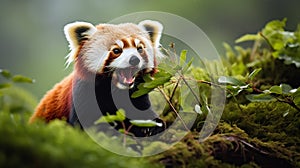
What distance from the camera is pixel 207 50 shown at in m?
1.75

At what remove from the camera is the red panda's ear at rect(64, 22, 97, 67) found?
1151mm

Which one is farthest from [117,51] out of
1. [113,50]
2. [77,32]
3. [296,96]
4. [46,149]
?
[46,149]

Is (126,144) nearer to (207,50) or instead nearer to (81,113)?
(81,113)

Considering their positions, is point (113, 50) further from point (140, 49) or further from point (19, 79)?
point (19, 79)

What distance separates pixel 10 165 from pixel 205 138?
52 centimetres

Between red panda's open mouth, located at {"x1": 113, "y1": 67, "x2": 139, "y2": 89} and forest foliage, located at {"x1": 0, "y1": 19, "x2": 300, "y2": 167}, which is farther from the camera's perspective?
red panda's open mouth, located at {"x1": 113, "y1": 67, "x2": 139, "y2": 89}

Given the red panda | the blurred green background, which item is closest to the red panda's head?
the red panda

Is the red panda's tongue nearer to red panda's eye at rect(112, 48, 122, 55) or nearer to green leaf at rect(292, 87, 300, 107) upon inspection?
red panda's eye at rect(112, 48, 122, 55)

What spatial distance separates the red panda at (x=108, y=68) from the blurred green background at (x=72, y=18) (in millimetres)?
2351

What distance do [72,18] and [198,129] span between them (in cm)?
272

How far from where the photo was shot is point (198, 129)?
107 centimetres

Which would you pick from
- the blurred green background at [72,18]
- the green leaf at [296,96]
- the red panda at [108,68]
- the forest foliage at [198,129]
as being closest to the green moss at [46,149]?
the forest foliage at [198,129]

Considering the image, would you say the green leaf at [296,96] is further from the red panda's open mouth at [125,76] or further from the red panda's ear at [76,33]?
the red panda's ear at [76,33]

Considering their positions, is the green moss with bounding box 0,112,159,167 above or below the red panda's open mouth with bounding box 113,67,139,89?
above
